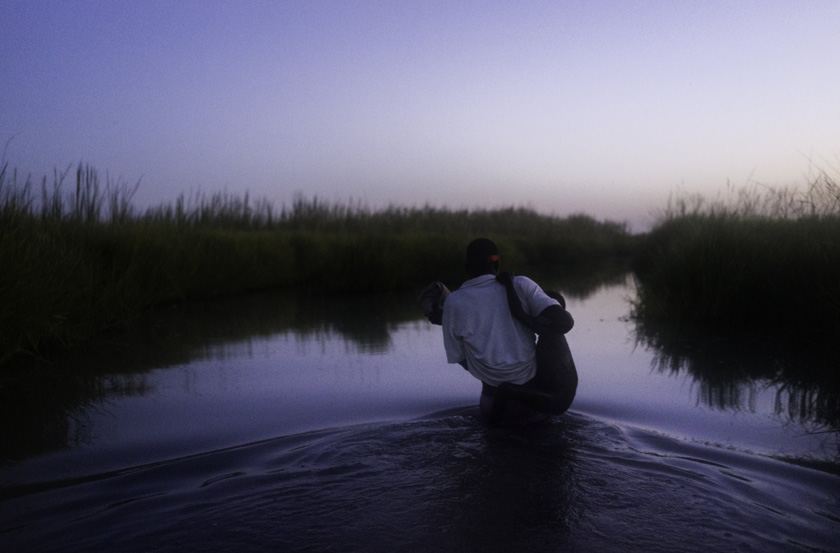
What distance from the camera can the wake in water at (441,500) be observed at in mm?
2633

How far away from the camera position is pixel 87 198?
9836mm

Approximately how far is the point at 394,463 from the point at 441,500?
553mm

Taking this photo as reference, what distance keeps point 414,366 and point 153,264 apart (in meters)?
5.42

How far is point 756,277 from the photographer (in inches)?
304

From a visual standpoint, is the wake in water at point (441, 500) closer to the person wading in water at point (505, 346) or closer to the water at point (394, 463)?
the water at point (394, 463)

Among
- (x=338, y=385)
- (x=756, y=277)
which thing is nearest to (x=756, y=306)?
(x=756, y=277)

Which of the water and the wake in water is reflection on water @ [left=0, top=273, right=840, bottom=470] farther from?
the wake in water

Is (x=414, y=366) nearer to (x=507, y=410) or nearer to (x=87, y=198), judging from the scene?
(x=507, y=410)

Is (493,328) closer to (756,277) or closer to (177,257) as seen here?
(756,277)

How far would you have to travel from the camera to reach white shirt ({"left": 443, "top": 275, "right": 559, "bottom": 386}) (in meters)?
3.94

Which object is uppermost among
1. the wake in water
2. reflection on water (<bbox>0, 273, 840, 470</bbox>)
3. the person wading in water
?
the person wading in water

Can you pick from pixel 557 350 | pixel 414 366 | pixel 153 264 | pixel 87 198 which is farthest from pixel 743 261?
pixel 87 198

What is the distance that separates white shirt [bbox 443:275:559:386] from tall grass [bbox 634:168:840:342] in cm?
312

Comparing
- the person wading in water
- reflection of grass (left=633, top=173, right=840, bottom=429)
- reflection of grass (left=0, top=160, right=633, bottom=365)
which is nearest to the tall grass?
reflection of grass (left=633, top=173, right=840, bottom=429)
